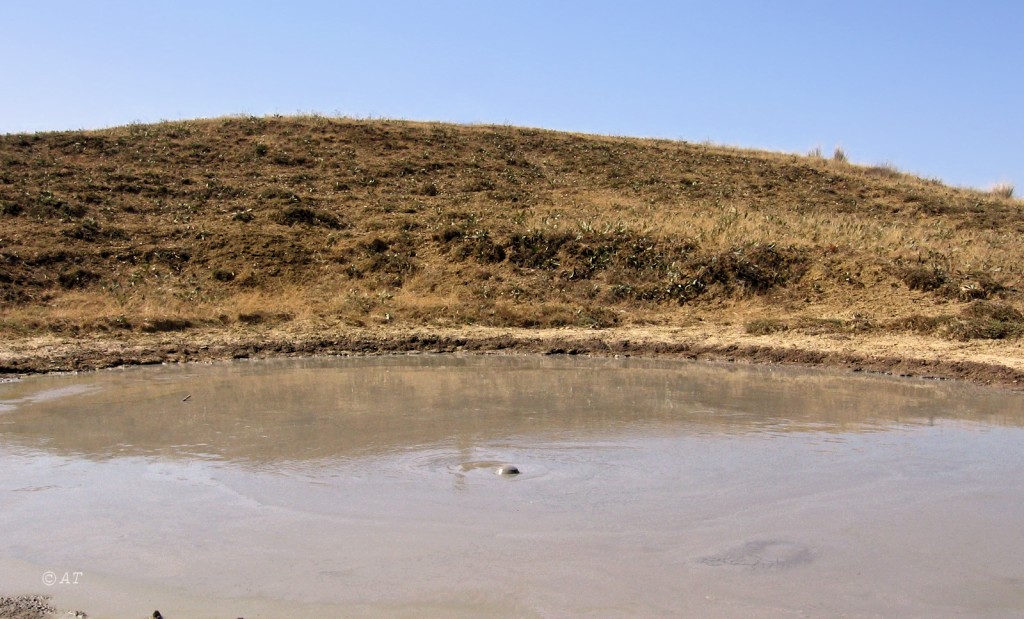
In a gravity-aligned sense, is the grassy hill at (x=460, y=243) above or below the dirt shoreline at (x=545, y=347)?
above

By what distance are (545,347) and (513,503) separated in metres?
9.95

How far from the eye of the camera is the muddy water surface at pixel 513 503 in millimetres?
5113

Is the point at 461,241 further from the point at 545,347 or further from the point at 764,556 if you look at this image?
the point at 764,556

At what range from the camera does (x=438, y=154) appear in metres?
33.4

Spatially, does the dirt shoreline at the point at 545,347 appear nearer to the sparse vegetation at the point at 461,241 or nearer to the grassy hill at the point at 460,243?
the grassy hill at the point at 460,243

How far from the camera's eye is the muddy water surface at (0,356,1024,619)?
511 cm

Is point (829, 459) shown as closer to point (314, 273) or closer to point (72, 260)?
point (314, 273)

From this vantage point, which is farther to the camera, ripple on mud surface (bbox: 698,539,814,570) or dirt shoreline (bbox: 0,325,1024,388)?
dirt shoreline (bbox: 0,325,1024,388)

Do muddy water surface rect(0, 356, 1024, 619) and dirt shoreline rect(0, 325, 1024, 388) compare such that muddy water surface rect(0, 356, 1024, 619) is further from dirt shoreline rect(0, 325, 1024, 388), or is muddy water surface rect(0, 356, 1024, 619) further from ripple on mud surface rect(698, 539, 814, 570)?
dirt shoreline rect(0, 325, 1024, 388)

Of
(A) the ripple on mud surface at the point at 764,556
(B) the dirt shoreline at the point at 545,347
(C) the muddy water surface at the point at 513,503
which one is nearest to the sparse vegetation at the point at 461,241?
(B) the dirt shoreline at the point at 545,347

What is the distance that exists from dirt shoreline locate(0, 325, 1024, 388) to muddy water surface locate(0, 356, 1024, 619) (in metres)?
2.41

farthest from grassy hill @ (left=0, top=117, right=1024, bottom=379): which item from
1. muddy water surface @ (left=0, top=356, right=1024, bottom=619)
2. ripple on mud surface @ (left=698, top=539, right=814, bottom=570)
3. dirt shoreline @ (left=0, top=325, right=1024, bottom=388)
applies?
ripple on mud surface @ (left=698, top=539, right=814, bottom=570)

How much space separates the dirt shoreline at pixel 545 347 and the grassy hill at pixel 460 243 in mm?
660

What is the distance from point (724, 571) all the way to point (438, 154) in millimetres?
29286
